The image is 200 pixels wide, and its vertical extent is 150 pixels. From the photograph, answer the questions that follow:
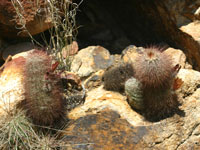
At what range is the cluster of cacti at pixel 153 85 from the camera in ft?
10.2

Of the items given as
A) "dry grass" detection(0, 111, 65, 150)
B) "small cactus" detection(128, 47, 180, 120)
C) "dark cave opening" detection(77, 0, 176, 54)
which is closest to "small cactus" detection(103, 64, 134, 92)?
"small cactus" detection(128, 47, 180, 120)

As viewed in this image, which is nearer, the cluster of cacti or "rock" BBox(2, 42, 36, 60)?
the cluster of cacti

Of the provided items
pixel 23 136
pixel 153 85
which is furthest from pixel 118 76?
pixel 23 136

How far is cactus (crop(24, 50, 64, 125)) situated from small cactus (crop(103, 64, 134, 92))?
3.18ft

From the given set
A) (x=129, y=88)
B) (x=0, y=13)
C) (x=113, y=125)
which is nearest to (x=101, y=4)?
(x=0, y=13)

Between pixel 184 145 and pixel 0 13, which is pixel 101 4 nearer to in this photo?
pixel 0 13

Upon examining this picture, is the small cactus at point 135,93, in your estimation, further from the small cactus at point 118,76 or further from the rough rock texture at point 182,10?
the rough rock texture at point 182,10

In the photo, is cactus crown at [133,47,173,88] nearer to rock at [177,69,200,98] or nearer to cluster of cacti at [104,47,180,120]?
cluster of cacti at [104,47,180,120]

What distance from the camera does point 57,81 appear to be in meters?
3.28

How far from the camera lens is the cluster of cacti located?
310cm

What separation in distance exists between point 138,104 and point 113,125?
0.46 m

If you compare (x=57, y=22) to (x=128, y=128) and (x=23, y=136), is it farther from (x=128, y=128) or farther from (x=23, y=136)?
(x=128, y=128)

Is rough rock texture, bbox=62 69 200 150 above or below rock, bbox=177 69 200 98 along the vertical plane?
below

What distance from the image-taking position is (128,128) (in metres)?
3.30
